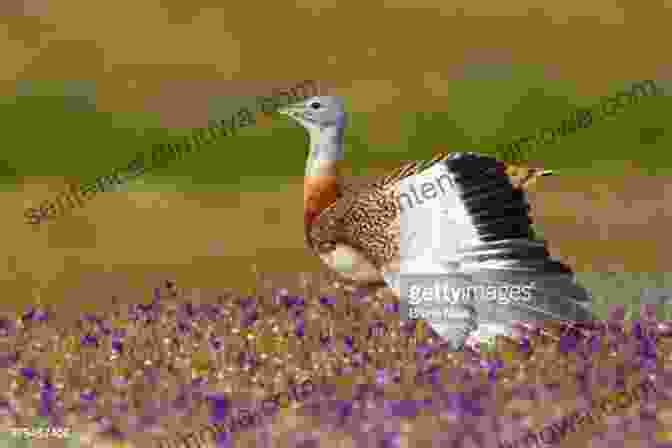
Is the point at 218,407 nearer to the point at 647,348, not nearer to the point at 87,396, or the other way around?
the point at 87,396

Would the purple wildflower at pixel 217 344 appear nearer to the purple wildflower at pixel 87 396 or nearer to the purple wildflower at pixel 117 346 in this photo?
the purple wildflower at pixel 117 346

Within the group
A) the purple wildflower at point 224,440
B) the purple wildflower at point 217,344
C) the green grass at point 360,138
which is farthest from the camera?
the green grass at point 360,138

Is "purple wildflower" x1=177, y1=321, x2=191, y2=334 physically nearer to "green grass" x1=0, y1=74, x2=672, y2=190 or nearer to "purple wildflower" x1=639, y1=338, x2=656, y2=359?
"purple wildflower" x1=639, y1=338, x2=656, y2=359

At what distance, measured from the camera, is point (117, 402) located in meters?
6.95

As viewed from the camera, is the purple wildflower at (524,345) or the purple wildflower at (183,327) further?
the purple wildflower at (183,327)

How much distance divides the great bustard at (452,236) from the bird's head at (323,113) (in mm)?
221

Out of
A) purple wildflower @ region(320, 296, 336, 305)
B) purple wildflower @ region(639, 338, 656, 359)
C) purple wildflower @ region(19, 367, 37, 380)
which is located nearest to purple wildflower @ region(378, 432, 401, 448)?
purple wildflower @ region(639, 338, 656, 359)

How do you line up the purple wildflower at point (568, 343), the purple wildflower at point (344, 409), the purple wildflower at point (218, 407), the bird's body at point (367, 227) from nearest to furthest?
the purple wildflower at point (344, 409), the purple wildflower at point (218, 407), the purple wildflower at point (568, 343), the bird's body at point (367, 227)

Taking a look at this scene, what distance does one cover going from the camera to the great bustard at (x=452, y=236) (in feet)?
24.6

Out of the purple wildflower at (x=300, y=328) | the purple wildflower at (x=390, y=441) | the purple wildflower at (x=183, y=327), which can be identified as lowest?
the purple wildflower at (x=390, y=441)

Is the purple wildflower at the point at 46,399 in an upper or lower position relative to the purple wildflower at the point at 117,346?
lower

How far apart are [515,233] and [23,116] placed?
12.3 m

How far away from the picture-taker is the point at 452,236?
7605mm

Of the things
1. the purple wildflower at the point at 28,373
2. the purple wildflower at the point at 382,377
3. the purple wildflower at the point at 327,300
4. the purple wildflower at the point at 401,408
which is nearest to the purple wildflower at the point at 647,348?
the purple wildflower at the point at 382,377
